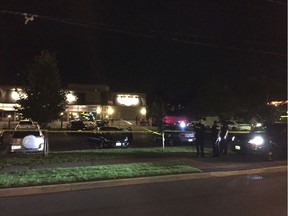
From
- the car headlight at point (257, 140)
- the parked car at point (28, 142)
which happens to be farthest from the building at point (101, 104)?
the car headlight at point (257, 140)

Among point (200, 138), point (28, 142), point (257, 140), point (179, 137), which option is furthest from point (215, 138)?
point (179, 137)

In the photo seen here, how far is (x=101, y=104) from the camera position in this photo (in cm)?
6222

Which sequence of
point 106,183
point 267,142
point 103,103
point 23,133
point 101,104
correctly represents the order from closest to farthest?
point 106,183, point 267,142, point 23,133, point 101,104, point 103,103

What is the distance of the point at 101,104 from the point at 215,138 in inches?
1725

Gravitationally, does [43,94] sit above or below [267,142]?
above

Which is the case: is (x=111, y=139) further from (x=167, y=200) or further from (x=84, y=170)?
(x=167, y=200)

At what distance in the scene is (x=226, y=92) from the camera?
62.8 meters

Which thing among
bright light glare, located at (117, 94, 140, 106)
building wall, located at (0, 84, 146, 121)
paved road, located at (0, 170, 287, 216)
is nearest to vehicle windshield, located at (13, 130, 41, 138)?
paved road, located at (0, 170, 287, 216)

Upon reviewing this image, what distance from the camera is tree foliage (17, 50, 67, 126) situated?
20.2 m

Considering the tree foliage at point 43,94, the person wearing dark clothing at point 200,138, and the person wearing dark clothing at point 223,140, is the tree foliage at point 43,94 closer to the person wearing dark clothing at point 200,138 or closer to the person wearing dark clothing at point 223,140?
the person wearing dark clothing at point 200,138

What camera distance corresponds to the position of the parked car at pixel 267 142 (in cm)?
1894

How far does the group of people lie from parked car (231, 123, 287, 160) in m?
0.77

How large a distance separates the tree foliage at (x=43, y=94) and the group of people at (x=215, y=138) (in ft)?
21.3

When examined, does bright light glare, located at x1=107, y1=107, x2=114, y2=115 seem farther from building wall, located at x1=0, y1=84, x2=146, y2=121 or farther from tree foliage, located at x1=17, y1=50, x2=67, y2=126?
tree foliage, located at x1=17, y1=50, x2=67, y2=126
